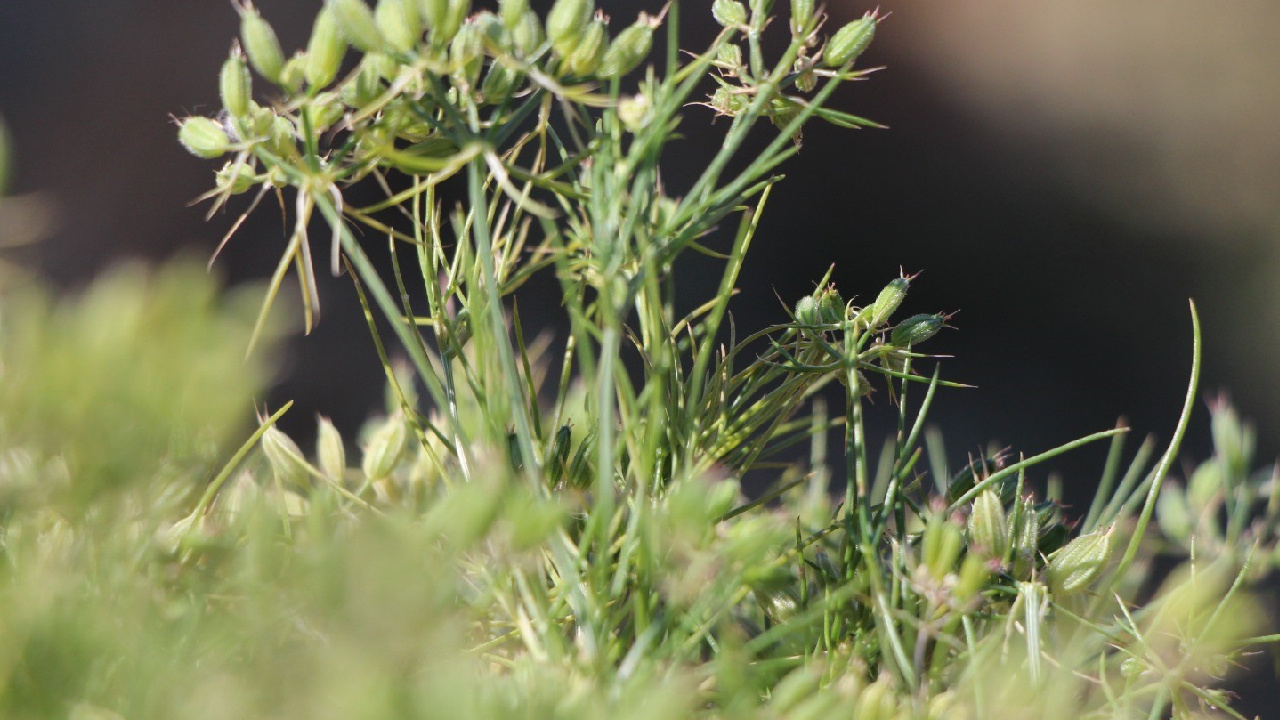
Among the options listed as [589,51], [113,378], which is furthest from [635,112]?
[113,378]

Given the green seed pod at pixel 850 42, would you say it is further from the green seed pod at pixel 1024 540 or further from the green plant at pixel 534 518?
the green seed pod at pixel 1024 540

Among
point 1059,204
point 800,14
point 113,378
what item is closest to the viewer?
point 113,378

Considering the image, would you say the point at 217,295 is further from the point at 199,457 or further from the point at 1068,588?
the point at 1068,588

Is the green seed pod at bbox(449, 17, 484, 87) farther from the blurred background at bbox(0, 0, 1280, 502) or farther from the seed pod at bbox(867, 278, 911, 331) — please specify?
the blurred background at bbox(0, 0, 1280, 502)

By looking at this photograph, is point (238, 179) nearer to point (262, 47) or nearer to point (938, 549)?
point (262, 47)

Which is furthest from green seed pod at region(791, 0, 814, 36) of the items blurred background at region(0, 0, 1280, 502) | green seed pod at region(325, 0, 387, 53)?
blurred background at region(0, 0, 1280, 502)

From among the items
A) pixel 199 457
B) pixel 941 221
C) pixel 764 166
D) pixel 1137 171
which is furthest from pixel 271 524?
pixel 1137 171

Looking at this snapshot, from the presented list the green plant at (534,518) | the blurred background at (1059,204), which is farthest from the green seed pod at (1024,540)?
the blurred background at (1059,204)
